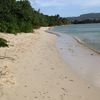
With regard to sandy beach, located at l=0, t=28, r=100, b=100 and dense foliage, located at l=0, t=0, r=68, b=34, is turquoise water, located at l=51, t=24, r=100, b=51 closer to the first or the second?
dense foliage, located at l=0, t=0, r=68, b=34

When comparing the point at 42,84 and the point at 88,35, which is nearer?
the point at 42,84

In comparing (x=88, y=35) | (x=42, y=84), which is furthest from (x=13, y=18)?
(x=42, y=84)

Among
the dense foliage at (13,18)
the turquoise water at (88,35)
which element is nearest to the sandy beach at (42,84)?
the turquoise water at (88,35)

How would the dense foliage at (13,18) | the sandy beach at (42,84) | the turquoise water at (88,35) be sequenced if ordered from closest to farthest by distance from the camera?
the sandy beach at (42,84) → the turquoise water at (88,35) → the dense foliage at (13,18)

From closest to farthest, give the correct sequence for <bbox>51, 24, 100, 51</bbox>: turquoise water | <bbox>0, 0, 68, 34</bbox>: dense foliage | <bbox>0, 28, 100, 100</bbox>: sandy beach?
<bbox>0, 28, 100, 100</bbox>: sandy beach, <bbox>51, 24, 100, 51</bbox>: turquoise water, <bbox>0, 0, 68, 34</bbox>: dense foliage

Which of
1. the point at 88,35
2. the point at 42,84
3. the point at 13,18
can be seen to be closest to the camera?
the point at 42,84

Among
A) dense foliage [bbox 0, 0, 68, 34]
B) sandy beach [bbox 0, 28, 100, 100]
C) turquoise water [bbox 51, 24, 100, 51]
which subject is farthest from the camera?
dense foliage [bbox 0, 0, 68, 34]

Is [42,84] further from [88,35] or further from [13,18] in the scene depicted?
[88,35]

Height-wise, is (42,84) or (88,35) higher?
(42,84)

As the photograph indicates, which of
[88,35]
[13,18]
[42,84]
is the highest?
[13,18]

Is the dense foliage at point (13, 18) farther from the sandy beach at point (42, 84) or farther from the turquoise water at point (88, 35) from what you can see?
the sandy beach at point (42, 84)

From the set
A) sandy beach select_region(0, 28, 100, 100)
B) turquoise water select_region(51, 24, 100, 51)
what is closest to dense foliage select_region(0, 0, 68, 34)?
turquoise water select_region(51, 24, 100, 51)

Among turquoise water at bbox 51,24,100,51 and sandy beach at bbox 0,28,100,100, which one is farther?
turquoise water at bbox 51,24,100,51

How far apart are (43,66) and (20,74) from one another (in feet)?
7.25
